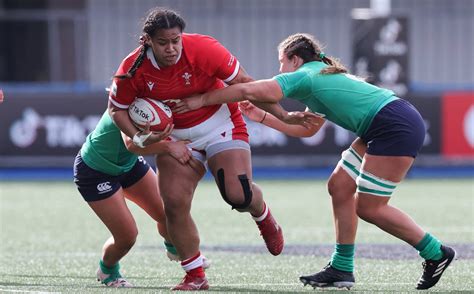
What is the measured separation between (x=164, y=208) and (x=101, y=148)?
2.04 feet

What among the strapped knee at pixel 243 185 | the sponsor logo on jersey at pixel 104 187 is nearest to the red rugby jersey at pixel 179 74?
the strapped knee at pixel 243 185

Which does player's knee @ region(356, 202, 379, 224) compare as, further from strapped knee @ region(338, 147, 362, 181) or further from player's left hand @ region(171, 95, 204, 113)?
player's left hand @ region(171, 95, 204, 113)

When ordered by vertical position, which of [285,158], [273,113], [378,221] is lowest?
[285,158]

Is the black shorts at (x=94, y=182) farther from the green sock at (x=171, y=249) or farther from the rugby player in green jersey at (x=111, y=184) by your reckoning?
the green sock at (x=171, y=249)

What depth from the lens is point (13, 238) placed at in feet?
35.6

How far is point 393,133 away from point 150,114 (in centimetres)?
140

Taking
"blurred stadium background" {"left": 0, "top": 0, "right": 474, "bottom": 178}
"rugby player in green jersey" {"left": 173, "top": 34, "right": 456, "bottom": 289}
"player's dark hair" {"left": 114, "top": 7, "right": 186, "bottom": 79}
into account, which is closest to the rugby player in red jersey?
"player's dark hair" {"left": 114, "top": 7, "right": 186, "bottom": 79}

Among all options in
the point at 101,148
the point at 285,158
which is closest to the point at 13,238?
the point at 101,148

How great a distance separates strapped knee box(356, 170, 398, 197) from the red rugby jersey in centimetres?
98

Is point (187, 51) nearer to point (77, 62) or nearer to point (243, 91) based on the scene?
point (243, 91)

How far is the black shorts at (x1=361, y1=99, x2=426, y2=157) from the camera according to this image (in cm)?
699

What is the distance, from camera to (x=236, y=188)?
284 inches

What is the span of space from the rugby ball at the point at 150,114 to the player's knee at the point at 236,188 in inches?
17.9

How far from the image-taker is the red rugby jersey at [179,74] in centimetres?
710
